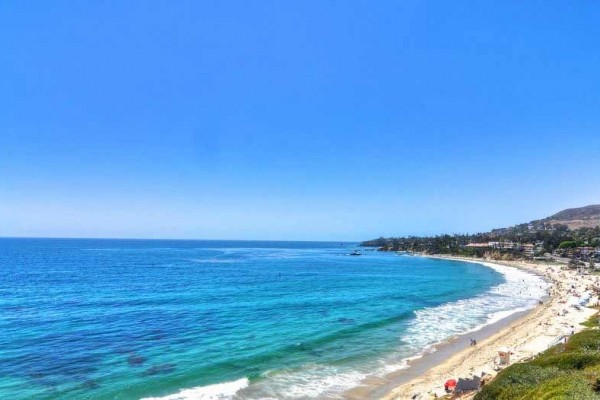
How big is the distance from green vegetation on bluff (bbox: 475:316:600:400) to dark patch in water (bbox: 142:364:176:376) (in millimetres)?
20003

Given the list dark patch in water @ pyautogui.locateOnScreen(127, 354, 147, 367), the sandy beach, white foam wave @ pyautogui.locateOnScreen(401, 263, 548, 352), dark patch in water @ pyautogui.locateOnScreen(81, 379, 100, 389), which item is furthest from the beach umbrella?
dark patch in water @ pyautogui.locateOnScreen(81, 379, 100, 389)

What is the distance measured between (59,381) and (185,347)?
31.0ft

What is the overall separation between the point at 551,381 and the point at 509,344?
22.2 m

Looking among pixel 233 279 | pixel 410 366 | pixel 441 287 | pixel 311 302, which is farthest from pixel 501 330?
pixel 233 279

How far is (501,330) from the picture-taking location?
40812 millimetres

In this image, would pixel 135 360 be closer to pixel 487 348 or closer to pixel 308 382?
pixel 308 382

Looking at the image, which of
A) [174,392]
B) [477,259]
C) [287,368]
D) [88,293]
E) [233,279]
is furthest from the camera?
[477,259]

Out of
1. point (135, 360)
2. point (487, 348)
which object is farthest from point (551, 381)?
point (135, 360)

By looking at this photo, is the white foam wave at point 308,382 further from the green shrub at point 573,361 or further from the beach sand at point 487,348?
the green shrub at point 573,361

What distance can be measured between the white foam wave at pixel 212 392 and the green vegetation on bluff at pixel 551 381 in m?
14.1

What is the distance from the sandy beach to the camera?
25025 mm

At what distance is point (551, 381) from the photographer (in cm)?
1525

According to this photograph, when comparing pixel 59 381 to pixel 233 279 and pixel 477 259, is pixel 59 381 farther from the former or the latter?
pixel 477 259

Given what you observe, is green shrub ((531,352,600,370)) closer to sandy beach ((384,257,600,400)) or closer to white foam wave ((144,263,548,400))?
sandy beach ((384,257,600,400))
